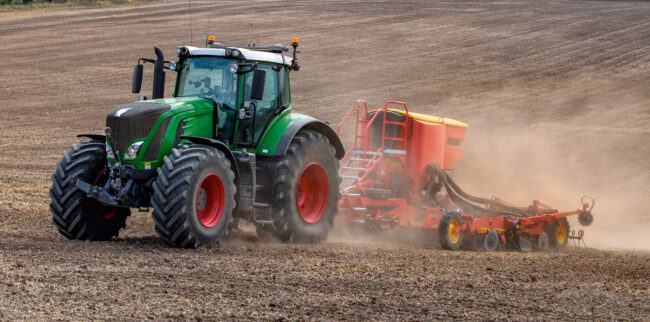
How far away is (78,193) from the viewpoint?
30.8ft

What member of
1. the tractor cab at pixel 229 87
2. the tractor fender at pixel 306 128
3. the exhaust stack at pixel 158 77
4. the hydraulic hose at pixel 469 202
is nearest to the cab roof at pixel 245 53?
the tractor cab at pixel 229 87

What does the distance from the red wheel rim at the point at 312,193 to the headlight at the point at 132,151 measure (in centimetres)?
253

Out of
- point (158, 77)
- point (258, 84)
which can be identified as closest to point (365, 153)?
point (258, 84)

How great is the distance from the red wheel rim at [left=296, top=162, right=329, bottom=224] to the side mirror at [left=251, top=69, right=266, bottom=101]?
1.72 metres

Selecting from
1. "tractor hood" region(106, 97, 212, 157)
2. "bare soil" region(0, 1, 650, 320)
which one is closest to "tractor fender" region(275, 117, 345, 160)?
"bare soil" region(0, 1, 650, 320)

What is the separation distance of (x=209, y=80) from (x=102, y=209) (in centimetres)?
209

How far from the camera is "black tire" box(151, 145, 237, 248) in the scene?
877 cm

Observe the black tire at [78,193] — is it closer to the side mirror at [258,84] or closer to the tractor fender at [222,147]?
the tractor fender at [222,147]

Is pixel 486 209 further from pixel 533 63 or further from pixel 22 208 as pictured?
pixel 533 63

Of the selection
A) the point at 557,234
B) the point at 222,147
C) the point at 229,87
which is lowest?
the point at 557,234

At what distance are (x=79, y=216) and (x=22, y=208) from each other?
13.1 ft

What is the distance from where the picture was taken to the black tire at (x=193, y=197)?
28.8ft

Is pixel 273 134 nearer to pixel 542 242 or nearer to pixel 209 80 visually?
pixel 209 80

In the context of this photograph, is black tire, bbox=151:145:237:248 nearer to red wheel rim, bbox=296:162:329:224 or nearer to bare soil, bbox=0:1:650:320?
bare soil, bbox=0:1:650:320
